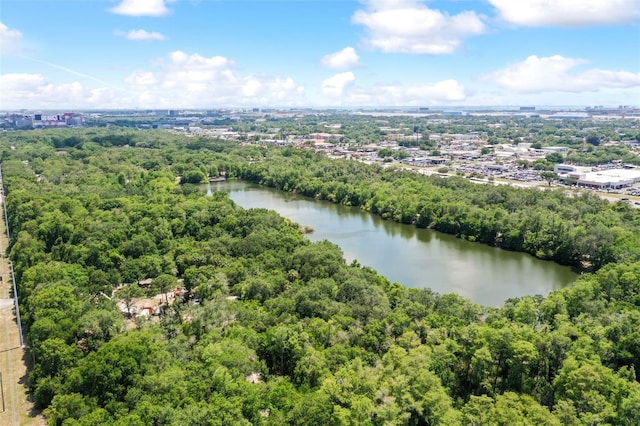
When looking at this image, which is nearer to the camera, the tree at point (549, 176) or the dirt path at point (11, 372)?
the dirt path at point (11, 372)

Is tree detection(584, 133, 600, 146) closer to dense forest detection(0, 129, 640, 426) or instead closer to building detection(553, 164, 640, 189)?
building detection(553, 164, 640, 189)

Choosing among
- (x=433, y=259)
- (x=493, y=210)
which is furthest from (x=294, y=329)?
(x=493, y=210)

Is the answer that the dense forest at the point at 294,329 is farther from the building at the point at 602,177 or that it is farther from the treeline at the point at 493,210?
the building at the point at 602,177

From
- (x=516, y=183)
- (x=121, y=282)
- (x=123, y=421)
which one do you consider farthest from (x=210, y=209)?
(x=516, y=183)

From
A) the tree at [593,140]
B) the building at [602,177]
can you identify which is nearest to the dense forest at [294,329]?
the building at [602,177]

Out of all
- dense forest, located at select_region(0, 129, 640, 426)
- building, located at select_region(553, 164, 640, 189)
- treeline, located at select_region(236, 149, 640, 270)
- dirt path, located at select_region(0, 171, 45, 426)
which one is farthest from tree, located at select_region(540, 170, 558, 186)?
dirt path, located at select_region(0, 171, 45, 426)

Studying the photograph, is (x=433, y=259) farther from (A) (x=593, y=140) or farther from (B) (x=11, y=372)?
(A) (x=593, y=140)

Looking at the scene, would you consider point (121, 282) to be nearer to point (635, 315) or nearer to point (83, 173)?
point (635, 315)
